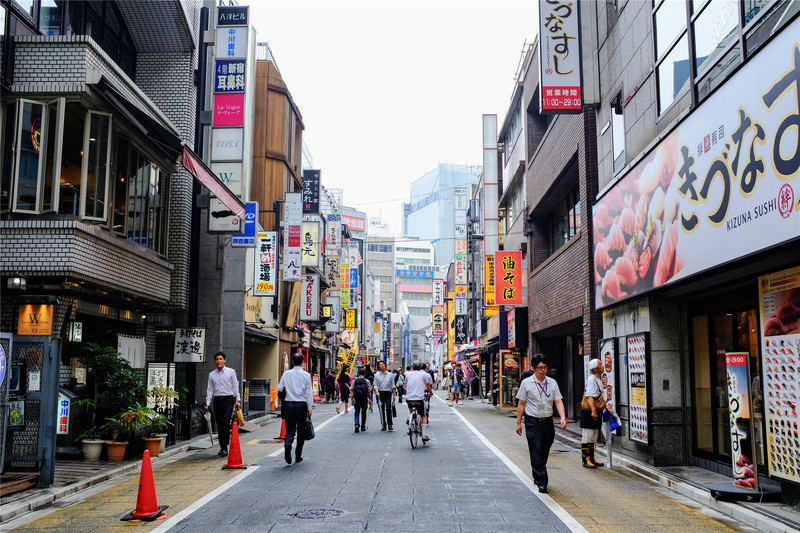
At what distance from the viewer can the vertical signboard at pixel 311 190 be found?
4222 cm

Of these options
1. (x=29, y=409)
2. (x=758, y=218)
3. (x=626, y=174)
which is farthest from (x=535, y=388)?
(x=29, y=409)

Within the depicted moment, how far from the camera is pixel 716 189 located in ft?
32.2

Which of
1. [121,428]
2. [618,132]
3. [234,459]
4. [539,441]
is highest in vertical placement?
[618,132]

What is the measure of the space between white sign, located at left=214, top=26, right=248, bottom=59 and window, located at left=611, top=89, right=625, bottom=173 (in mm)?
10555

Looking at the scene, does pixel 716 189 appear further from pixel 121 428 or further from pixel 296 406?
pixel 121 428

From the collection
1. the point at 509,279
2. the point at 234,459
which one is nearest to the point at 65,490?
the point at 234,459

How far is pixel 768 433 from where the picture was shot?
899cm

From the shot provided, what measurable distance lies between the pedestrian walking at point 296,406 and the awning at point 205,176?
4.41m

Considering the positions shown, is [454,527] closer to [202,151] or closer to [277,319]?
[202,151]

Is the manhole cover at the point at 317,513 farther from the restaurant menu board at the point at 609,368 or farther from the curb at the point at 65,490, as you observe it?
the restaurant menu board at the point at 609,368

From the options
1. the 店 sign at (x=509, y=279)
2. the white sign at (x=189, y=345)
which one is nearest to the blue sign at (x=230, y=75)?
the white sign at (x=189, y=345)

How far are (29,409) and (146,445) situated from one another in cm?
382

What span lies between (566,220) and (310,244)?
18.2 meters

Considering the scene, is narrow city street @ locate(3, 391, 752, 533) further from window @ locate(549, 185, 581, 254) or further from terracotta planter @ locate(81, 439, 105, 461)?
window @ locate(549, 185, 581, 254)
